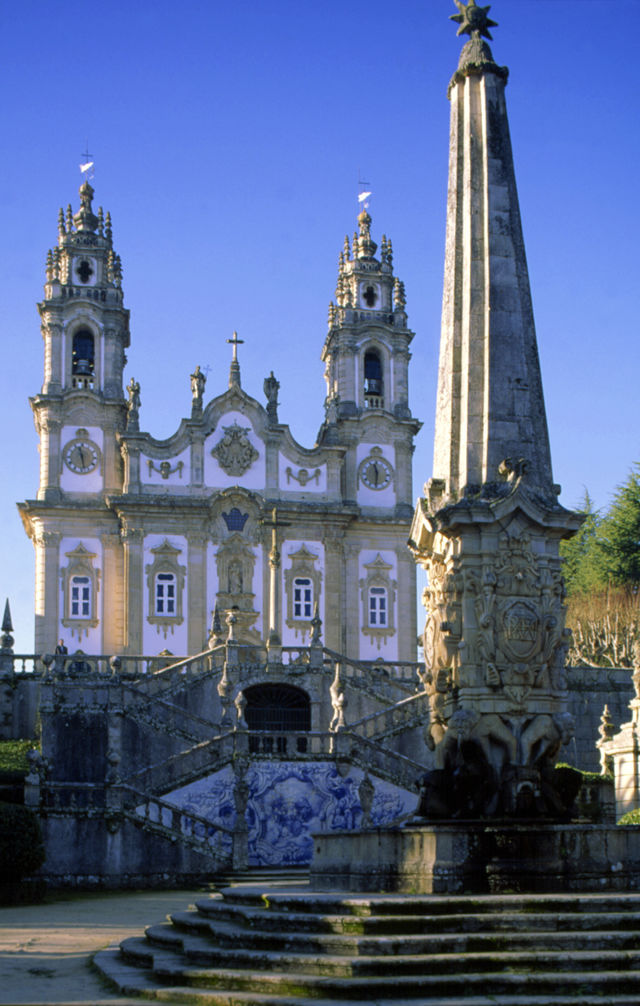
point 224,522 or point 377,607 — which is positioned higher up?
point 224,522

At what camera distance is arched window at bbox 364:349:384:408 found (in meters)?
49.9

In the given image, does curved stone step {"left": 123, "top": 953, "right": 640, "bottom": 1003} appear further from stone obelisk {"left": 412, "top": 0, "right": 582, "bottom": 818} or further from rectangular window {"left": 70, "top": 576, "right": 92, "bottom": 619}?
rectangular window {"left": 70, "top": 576, "right": 92, "bottom": 619}

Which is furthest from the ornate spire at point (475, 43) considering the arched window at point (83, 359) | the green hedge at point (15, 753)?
the arched window at point (83, 359)

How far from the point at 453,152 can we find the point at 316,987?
9.37m

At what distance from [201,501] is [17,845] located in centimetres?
2576

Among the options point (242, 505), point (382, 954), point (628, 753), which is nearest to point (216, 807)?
point (628, 753)

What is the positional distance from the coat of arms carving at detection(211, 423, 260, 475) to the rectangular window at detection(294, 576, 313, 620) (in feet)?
14.7

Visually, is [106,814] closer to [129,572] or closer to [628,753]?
[628,753]

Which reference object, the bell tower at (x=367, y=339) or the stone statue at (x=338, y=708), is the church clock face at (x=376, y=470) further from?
the stone statue at (x=338, y=708)

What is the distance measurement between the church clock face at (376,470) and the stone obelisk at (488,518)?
3419 centimetres

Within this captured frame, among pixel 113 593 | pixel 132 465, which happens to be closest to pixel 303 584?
pixel 113 593

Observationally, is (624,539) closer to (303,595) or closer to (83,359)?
(303,595)

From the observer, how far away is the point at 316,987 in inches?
360

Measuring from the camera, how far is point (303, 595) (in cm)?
4681
